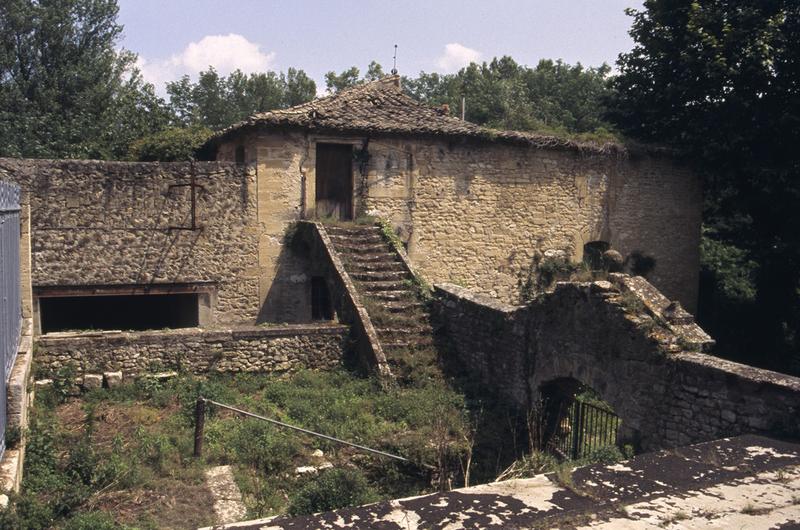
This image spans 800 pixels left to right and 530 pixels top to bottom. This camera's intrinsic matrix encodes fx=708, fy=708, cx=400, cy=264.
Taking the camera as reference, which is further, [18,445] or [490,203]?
[490,203]

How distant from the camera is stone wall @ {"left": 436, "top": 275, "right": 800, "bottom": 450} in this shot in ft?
23.3

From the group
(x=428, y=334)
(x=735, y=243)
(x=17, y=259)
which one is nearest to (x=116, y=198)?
(x=17, y=259)

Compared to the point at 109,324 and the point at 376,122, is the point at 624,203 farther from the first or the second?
the point at 109,324

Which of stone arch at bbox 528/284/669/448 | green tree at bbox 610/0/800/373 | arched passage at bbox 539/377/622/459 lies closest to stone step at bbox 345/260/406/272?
stone arch at bbox 528/284/669/448

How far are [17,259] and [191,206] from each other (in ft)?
16.9

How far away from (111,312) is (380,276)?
336 inches

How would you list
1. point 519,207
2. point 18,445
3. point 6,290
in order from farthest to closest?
point 519,207 < point 6,290 < point 18,445

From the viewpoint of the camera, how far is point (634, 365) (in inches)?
343

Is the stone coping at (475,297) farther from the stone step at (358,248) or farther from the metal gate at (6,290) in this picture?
the metal gate at (6,290)

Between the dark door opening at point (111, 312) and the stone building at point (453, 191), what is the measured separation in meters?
3.94

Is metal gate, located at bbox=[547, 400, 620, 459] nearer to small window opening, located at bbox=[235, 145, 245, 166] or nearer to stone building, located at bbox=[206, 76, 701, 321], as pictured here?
stone building, located at bbox=[206, 76, 701, 321]

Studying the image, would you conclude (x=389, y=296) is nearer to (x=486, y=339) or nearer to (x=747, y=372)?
(x=486, y=339)

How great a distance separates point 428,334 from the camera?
42.3ft

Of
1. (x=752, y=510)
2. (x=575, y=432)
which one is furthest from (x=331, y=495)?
(x=575, y=432)
